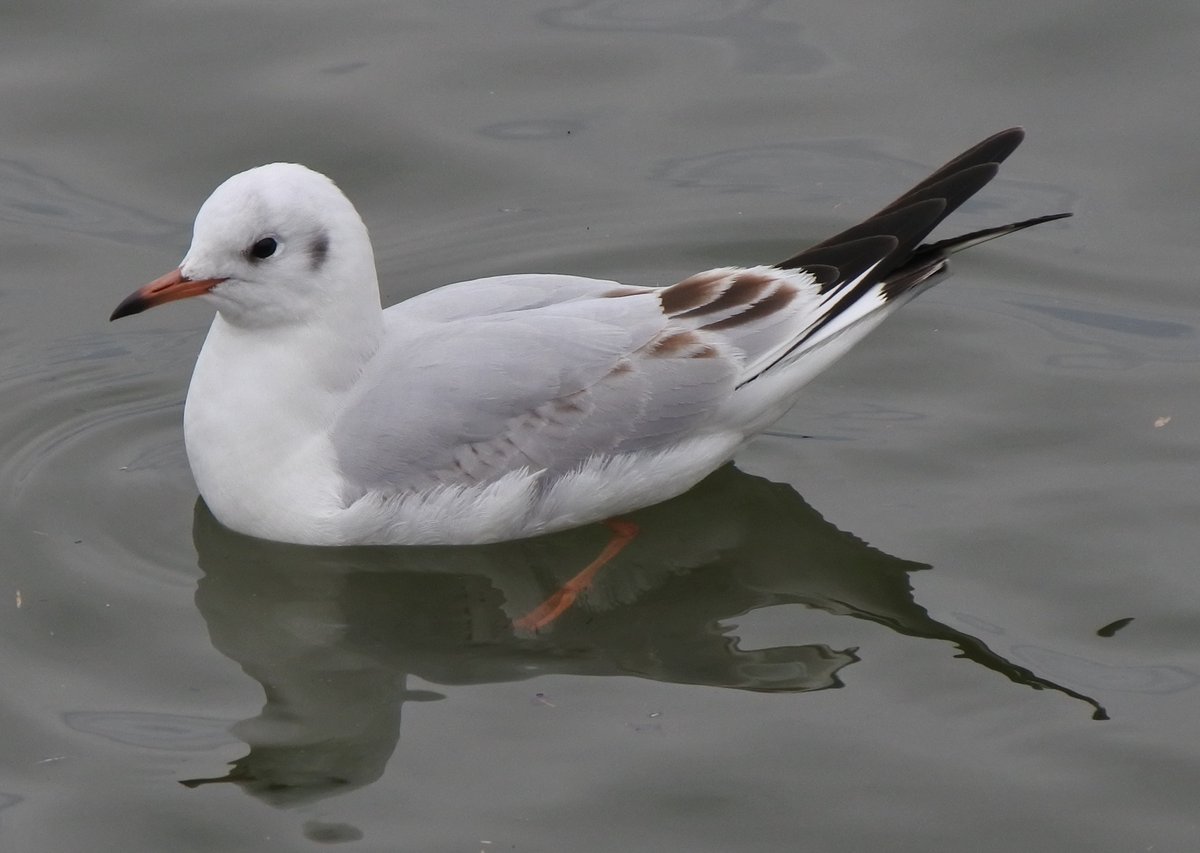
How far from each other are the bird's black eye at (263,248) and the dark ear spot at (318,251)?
5.4 inches

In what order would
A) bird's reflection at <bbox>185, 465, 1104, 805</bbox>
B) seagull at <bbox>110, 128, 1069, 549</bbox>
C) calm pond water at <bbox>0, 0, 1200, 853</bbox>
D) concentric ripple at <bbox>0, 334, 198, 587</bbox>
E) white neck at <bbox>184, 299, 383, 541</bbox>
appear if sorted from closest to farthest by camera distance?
calm pond water at <bbox>0, 0, 1200, 853</bbox>, bird's reflection at <bbox>185, 465, 1104, 805</bbox>, seagull at <bbox>110, 128, 1069, 549</bbox>, white neck at <bbox>184, 299, 383, 541</bbox>, concentric ripple at <bbox>0, 334, 198, 587</bbox>

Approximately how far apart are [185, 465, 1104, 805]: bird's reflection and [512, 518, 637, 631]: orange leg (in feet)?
0.13

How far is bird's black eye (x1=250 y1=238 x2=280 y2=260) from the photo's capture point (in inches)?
273

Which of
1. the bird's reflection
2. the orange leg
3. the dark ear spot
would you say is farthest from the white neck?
the orange leg

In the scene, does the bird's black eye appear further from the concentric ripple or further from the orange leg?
the orange leg

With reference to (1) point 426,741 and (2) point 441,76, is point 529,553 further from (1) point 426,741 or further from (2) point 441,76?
(2) point 441,76

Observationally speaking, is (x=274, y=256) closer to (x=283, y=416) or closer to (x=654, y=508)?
(x=283, y=416)

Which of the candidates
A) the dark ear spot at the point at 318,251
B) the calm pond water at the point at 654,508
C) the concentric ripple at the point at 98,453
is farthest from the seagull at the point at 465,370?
the concentric ripple at the point at 98,453

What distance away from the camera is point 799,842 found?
614 cm

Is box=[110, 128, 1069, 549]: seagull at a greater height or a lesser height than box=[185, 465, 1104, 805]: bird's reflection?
greater

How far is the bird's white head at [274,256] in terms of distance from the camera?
686 centimetres

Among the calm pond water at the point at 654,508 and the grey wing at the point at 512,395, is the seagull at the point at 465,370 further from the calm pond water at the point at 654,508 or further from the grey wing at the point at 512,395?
the calm pond water at the point at 654,508

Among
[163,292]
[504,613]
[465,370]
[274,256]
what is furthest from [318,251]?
[504,613]

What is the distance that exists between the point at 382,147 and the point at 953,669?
15.2 feet
